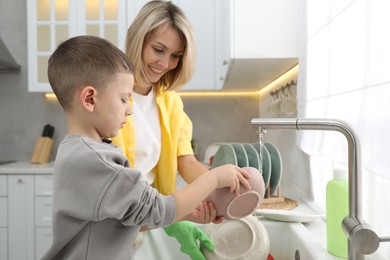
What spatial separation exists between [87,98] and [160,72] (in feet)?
1.61

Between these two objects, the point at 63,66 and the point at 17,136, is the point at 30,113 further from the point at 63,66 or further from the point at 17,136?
the point at 63,66

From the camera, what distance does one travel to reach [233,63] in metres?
1.80

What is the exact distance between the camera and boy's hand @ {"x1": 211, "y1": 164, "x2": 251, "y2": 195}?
839 mm

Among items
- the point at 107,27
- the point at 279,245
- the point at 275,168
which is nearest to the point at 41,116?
the point at 107,27

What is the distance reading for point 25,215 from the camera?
2.80 m

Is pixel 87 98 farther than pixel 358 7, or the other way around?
pixel 358 7

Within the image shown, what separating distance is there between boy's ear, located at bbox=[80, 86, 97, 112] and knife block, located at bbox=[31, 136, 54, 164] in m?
2.47

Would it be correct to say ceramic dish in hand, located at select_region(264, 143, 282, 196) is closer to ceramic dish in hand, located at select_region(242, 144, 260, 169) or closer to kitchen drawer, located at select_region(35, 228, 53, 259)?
ceramic dish in hand, located at select_region(242, 144, 260, 169)

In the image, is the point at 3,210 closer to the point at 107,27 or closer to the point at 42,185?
the point at 42,185

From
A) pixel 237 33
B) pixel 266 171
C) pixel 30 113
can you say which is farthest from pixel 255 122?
pixel 30 113

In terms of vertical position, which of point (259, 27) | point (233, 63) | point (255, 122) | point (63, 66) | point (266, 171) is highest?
point (259, 27)

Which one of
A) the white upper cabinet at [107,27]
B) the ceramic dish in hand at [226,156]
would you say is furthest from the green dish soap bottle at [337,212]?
the white upper cabinet at [107,27]

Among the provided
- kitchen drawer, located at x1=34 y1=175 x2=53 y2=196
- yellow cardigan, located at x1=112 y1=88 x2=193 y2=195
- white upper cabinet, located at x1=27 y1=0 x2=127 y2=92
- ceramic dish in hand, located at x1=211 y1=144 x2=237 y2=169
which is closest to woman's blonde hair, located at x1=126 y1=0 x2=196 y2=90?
yellow cardigan, located at x1=112 y1=88 x2=193 y2=195

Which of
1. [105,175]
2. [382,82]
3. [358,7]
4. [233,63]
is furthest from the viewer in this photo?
[233,63]
